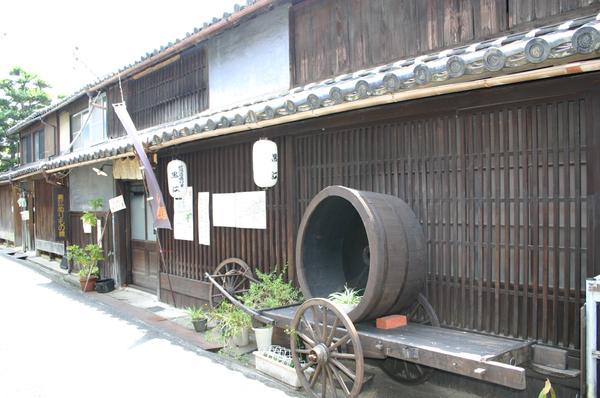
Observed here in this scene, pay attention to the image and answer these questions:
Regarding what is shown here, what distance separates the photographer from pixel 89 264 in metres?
14.1

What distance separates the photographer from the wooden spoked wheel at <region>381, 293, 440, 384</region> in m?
5.85

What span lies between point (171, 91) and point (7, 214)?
22.3m

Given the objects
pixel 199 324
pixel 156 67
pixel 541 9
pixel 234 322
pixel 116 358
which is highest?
pixel 156 67

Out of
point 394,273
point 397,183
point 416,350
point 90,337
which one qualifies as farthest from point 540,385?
point 90,337

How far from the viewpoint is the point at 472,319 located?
5551mm

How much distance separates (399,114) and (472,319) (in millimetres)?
2633

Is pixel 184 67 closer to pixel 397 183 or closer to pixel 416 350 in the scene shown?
pixel 397 183

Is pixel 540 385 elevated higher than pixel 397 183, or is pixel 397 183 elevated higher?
pixel 397 183

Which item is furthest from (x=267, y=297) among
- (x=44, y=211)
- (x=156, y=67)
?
(x=44, y=211)

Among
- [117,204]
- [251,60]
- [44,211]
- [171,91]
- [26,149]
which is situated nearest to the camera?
[251,60]

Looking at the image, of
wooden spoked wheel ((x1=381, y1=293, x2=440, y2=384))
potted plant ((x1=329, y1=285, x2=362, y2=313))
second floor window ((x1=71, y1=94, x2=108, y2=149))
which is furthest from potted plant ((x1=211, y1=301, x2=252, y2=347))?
second floor window ((x1=71, y1=94, x2=108, y2=149))

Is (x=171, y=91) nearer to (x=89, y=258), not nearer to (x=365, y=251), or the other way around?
(x=89, y=258)

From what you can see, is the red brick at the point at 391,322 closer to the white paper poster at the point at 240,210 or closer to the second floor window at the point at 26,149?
the white paper poster at the point at 240,210

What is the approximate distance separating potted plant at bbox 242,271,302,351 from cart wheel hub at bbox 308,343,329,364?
1.68m
